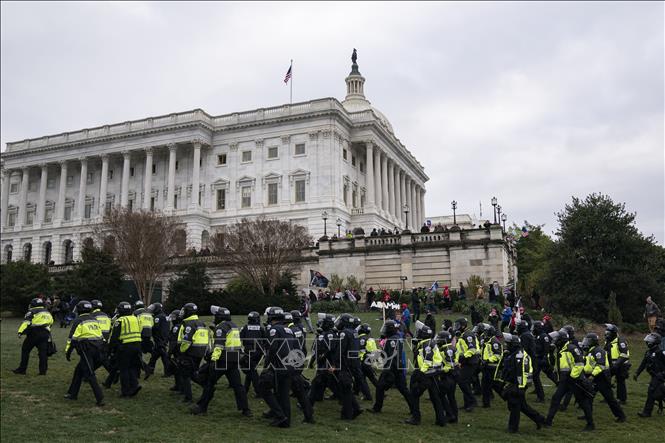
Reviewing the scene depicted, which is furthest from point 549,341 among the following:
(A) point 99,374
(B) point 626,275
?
(B) point 626,275

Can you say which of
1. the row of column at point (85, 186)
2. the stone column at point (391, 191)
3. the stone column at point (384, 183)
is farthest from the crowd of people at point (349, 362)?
the stone column at point (391, 191)

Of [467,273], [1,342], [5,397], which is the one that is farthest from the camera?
[467,273]

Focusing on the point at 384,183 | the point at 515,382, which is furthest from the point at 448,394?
the point at 384,183

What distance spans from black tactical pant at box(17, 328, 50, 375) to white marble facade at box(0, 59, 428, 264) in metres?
53.1

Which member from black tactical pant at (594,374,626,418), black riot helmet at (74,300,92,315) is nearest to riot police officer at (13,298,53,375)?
black riot helmet at (74,300,92,315)

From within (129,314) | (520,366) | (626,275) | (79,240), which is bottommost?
(520,366)

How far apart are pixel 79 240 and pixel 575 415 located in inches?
2967

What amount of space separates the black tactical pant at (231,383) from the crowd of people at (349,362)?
0.02m

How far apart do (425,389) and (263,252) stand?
33.6 metres

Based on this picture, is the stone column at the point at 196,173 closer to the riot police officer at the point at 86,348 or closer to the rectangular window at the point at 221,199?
the rectangular window at the point at 221,199

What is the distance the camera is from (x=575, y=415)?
51.2ft

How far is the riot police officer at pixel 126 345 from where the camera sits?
50.3ft

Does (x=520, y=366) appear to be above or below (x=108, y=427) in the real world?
above

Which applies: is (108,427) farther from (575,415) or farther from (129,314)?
(575,415)
